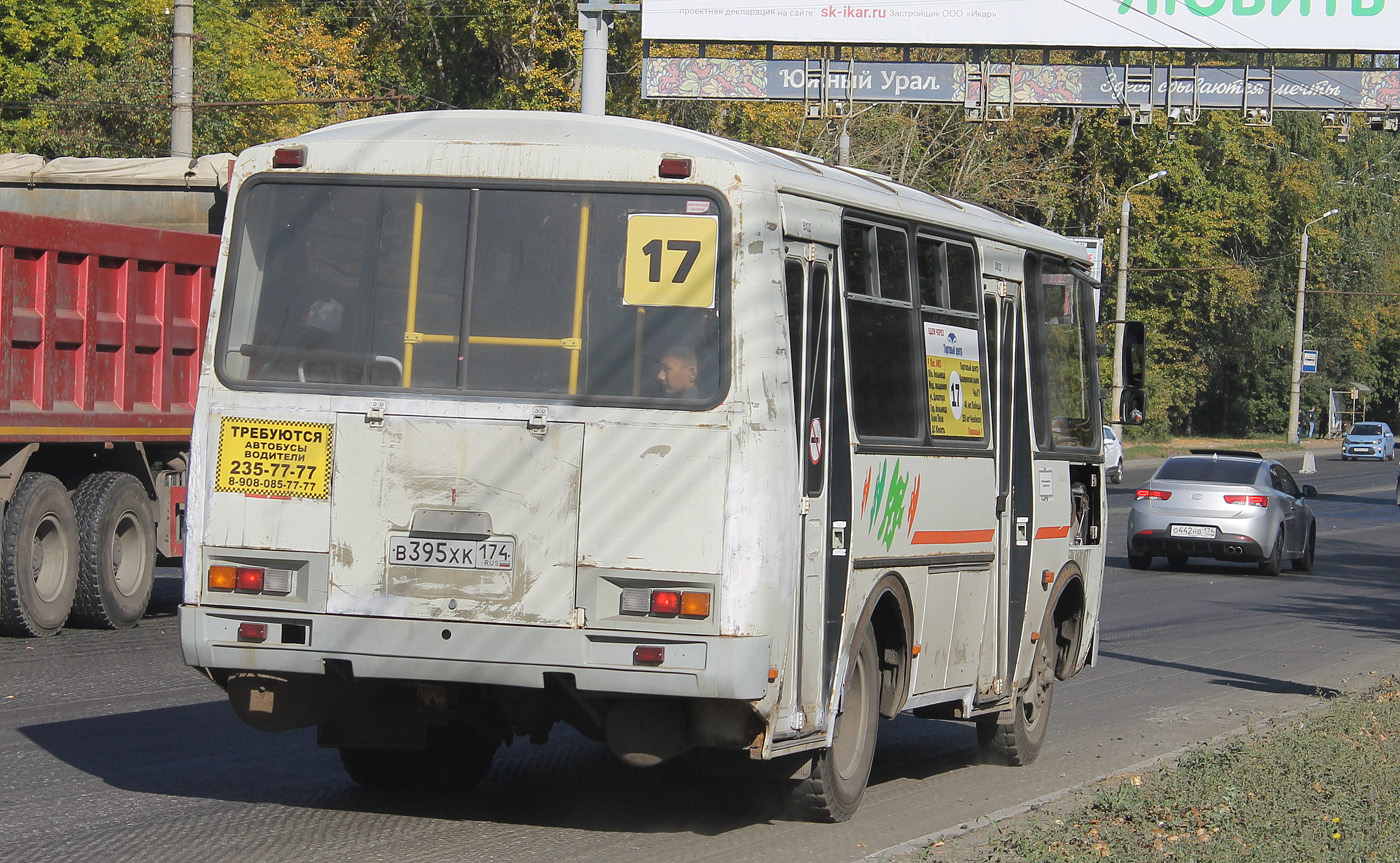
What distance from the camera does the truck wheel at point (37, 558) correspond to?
13.0m

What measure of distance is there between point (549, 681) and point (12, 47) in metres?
35.6

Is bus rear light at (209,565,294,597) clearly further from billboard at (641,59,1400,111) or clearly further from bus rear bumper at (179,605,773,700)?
billboard at (641,59,1400,111)

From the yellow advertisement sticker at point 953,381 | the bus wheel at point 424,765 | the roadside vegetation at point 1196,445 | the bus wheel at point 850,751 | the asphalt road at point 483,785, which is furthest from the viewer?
the roadside vegetation at point 1196,445

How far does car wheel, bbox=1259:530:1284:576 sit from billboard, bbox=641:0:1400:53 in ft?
53.4

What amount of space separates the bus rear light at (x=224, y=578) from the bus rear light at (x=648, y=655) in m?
1.56

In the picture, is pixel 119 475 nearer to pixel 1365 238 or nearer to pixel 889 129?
pixel 889 129

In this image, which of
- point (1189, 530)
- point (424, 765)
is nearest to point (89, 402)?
point (424, 765)

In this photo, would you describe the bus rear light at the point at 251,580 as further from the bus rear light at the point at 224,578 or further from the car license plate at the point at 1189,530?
the car license plate at the point at 1189,530

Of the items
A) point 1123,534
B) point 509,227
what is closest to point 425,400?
point 509,227

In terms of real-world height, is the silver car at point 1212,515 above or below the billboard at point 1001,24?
below

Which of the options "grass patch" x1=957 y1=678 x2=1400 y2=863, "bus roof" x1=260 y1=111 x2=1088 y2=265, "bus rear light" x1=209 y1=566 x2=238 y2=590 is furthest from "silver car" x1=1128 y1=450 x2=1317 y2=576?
"bus rear light" x1=209 y1=566 x2=238 y2=590

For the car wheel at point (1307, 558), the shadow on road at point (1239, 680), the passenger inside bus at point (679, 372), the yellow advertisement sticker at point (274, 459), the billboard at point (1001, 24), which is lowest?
the shadow on road at point (1239, 680)

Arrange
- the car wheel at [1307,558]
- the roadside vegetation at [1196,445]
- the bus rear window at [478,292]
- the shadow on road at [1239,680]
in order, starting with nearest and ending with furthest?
the bus rear window at [478,292] → the shadow on road at [1239,680] → the car wheel at [1307,558] → the roadside vegetation at [1196,445]

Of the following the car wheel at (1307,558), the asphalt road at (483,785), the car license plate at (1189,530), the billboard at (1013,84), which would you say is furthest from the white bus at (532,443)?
the billboard at (1013,84)
